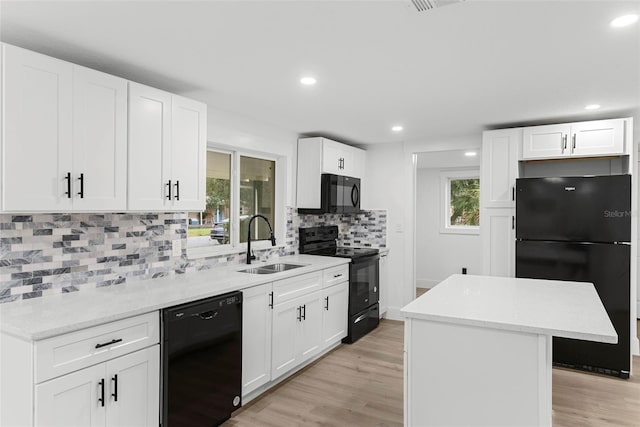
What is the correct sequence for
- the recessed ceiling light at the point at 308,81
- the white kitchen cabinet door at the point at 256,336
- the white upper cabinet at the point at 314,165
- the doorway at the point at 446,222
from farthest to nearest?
the doorway at the point at 446,222 < the white upper cabinet at the point at 314,165 < the white kitchen cabinet door at the point at 256,336 < the recessed ceiling light at the point at 308,81

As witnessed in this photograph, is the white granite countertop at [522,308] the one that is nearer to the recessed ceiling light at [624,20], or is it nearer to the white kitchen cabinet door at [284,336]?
the white kitchen cabinet door at [284,336]

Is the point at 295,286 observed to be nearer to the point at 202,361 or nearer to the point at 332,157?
the point at 202,361

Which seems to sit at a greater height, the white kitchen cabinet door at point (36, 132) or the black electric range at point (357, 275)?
the white kitchen cabinet door at point (36, 132)

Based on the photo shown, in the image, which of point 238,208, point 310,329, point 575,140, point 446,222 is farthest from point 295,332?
point 446,222

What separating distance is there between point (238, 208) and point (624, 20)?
3.04m

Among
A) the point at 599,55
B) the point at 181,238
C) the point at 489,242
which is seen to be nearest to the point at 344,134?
the point at 489,242

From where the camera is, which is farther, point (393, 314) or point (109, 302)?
point (393, 314)

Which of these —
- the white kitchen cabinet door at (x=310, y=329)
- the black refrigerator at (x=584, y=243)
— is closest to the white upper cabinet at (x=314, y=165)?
the white kitchen cabinet door at (x=310, y=329)

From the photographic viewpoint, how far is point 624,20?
6.16 ft

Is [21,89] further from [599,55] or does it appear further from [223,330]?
[599,55]

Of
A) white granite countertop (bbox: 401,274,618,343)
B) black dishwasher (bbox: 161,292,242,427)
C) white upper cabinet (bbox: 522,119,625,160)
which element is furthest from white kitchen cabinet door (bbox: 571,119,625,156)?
black dishwasher (bbox: 161,292,242,427)

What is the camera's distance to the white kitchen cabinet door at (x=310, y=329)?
348 centimetres

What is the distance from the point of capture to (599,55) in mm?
2283

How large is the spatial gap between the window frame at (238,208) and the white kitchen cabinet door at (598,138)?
110 inches
